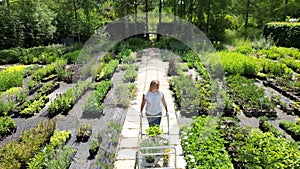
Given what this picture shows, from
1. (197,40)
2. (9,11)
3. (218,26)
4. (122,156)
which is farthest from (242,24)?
(122,156)

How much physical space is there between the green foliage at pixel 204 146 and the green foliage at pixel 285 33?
11.2 metres

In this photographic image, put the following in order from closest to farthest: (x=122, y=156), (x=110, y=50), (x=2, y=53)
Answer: (x=122, y=156), (x=2, y=53), (x=110, y=50)

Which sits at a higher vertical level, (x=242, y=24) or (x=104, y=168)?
(x=242, y=24)

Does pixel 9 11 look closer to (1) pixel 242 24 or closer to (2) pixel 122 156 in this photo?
(2) pixel 122 156

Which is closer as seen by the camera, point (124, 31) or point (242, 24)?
point (124, 31)

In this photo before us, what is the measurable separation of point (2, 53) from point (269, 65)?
11.4 metres

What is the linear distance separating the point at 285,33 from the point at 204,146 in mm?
12749

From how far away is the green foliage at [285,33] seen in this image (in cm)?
1423

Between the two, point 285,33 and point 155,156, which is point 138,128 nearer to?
point 155,156

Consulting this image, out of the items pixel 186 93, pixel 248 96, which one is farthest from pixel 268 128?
pixel 186 93

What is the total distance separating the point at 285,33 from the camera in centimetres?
1473

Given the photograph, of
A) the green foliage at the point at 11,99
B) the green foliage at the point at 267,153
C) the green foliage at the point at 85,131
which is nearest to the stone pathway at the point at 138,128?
the green foliage at the point at 85,131

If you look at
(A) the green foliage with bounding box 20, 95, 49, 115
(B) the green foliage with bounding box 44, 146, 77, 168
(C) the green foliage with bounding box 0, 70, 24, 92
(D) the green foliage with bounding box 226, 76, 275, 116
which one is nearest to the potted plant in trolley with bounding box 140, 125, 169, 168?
(B) the green foliage with bounding box 44, 146, 77, 168

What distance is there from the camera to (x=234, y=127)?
5012 millimetres
